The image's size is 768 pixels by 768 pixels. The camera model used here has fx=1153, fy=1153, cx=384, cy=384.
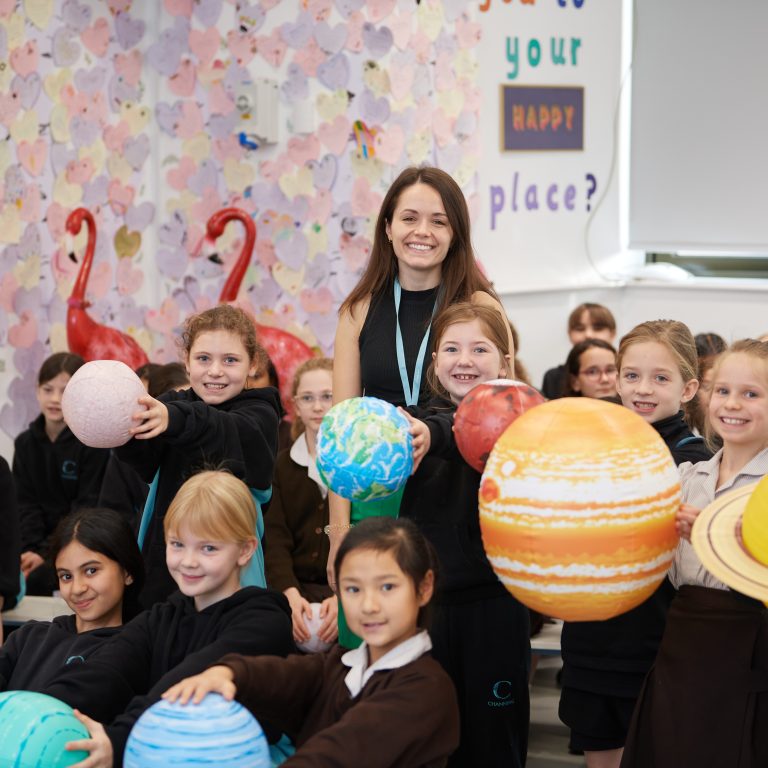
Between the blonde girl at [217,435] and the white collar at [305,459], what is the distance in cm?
54

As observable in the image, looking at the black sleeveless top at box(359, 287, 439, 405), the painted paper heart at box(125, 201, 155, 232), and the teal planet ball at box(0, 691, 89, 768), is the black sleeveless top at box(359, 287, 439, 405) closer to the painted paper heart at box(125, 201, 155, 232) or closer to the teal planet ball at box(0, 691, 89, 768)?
the teal planet ball at box(0, 691, 89, 768)

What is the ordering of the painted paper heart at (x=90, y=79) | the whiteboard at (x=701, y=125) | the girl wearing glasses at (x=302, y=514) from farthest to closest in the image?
the whiteboard at (x=701, y=125)
the painted paper heart at (x=90, y=79)
the girl wearing glasses at (x=302, y=514)

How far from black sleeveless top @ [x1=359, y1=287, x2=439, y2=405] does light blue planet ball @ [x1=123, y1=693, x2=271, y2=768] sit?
0.89 m

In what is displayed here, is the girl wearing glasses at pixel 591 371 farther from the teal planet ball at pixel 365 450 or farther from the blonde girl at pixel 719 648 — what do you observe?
the teal planet ball at pixel 365 450

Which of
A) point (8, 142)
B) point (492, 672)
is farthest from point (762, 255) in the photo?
point (492, 672)

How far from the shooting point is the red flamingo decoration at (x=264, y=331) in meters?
4.58

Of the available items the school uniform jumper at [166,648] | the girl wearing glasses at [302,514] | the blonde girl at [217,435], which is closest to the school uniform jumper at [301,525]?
the girl wearing glasses at [302,514]

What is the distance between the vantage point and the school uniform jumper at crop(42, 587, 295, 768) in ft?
7.43

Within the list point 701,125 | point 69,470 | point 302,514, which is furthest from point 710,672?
point 701,125

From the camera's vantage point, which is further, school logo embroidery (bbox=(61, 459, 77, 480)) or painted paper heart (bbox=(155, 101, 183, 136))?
painted paper heart (bbox=(155, 101, 183, 136))

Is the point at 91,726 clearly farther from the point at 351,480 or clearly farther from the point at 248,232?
the point at 248,232

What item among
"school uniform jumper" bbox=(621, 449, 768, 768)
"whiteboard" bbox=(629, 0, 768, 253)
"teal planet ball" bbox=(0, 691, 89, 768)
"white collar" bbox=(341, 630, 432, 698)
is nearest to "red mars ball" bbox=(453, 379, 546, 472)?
"white collar" bbox=(341, 630, 432, 698)

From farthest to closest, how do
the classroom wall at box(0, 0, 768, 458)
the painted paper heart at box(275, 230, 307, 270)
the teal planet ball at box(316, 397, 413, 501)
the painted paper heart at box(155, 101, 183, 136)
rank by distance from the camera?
the painted paper heart at box(155, 101, 183, 136), the painted paper heart at box(275, 230, 307, 270), the classroom wall at box(0, 0, 768, 458), the teal planet ball at box(316, 397, 413, 501)

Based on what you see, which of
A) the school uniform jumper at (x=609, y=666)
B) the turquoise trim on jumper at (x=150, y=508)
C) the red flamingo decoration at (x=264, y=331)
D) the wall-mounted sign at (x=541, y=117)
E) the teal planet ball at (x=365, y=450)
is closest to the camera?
the teal planet ball at (x=365, y=450)
